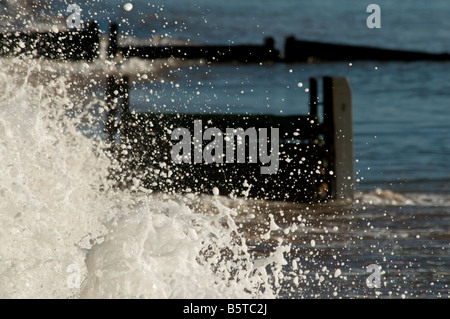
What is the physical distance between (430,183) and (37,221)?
21.0ft

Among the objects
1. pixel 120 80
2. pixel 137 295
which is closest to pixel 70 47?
pixel 120 80

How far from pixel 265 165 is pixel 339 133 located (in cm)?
84

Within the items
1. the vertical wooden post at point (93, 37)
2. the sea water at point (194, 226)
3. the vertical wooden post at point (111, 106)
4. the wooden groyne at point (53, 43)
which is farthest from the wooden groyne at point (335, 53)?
the vertical wooden post at point (111, 106)

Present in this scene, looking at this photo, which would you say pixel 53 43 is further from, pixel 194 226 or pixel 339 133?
pixel 194 226

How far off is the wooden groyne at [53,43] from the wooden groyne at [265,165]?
7.84 ft

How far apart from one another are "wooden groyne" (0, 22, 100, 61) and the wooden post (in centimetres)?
352

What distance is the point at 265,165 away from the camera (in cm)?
911

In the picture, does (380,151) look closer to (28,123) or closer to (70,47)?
(70,47)

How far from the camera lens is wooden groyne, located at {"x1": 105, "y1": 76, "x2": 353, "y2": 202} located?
29.7ft

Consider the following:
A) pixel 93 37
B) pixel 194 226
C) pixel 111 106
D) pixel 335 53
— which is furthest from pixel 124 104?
pixel 335 53

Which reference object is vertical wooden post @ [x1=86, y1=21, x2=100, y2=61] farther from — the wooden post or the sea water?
the wooden post

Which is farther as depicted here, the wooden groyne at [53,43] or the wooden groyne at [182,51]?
the wooden groyne at [53,43]

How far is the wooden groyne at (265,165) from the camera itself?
356 inches

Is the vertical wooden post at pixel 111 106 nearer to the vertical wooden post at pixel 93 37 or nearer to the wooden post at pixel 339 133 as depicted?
the vertical wooden post at pixel 93 37
